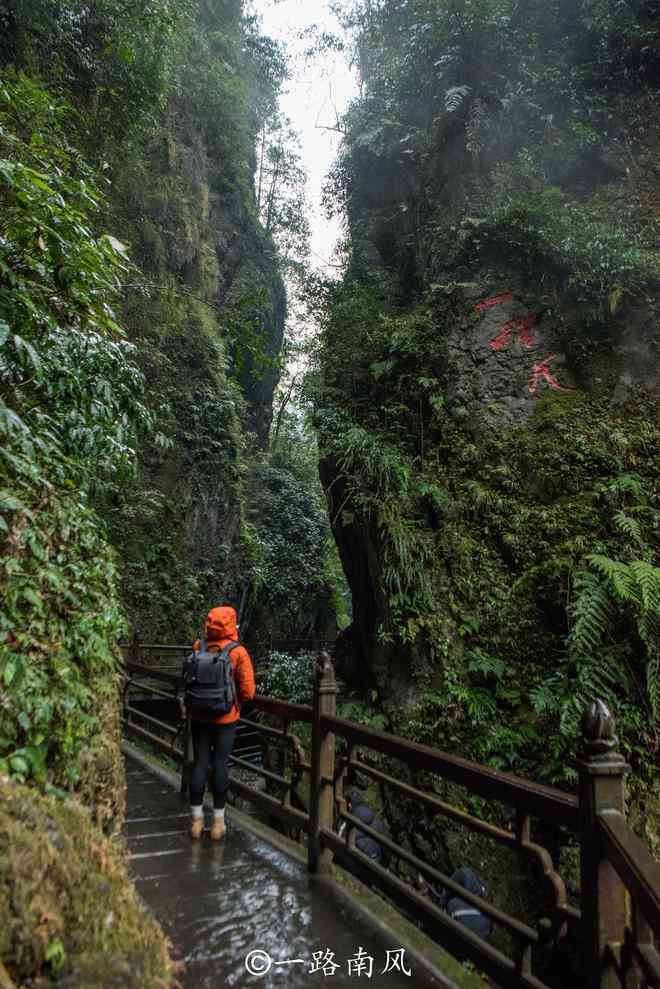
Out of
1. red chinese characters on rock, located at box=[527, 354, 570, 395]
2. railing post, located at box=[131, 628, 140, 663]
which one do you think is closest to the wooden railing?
red chinese characters on rock, located at box=[527, 354, 570, 395]

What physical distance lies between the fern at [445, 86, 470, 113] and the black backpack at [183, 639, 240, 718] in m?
10.5

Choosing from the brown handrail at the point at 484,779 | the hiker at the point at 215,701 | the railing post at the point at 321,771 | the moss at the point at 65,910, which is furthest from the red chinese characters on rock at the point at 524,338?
the moss at the point at 65,910

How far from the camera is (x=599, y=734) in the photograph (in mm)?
2027

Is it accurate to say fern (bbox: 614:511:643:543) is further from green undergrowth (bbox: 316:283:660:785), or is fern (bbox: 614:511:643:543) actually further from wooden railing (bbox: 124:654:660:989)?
wooden railing (bbox: 124:654:660:989)

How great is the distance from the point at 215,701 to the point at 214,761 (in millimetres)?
607

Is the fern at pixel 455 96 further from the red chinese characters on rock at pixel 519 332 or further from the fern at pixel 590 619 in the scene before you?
the fern at pixel 590 619

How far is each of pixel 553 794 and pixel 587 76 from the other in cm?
1157

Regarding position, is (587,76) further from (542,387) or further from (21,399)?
(21,399)

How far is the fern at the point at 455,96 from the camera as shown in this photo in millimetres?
9789

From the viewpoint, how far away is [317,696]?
3904 mm

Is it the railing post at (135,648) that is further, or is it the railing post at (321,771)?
the railing post at (135,648)

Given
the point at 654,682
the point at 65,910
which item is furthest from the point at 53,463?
the point at 654,682


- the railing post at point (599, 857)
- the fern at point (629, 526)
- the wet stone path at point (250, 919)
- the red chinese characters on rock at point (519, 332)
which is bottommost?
the wet stone path at point (250, 919)

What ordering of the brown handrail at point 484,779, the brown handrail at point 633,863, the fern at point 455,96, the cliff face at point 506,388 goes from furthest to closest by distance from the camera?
1. the fern at point 455,96
2. the cliff face at point 506,388
3. the brown handrail at point 484,779
4. the brown handrail at point 633,863
